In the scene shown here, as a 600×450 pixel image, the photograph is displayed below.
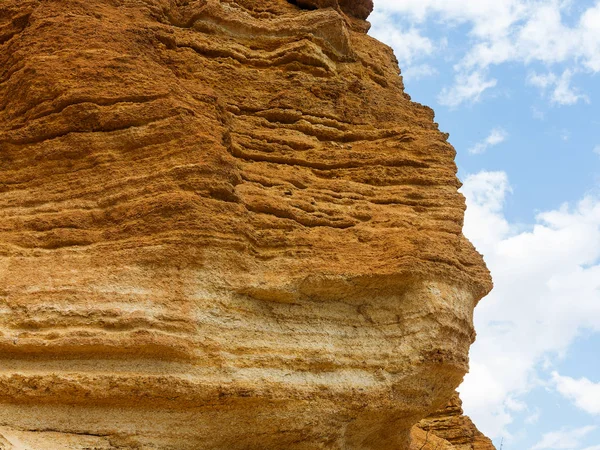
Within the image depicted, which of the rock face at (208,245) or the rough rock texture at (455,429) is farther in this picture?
the rough rock texture at (455,429)

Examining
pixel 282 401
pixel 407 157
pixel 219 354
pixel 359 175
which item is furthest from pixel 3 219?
pixel 407 157

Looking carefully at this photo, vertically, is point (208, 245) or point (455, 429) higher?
point (455, 429)

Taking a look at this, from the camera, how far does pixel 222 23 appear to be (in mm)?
10070

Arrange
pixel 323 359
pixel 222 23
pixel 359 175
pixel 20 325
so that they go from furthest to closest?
pixel 222 23, pixel 359 175, pixel 323 359, pixel 20 325

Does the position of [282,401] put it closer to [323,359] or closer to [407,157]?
[323,359]

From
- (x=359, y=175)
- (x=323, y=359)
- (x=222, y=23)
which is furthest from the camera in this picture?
(x=222, y=23)

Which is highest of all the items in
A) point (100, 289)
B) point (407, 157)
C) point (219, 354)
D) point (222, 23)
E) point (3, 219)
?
point (222, 23)

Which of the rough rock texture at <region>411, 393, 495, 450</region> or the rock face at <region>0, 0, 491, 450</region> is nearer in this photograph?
the rock face at <region>0, 0, 491, 450</region>

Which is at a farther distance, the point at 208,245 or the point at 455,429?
the point at 455,429

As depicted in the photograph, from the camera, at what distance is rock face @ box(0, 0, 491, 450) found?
6.91 meters

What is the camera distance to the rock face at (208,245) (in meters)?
6.91

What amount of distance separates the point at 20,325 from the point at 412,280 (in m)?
3.92

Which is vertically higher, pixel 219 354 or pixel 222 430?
pixel 219 354

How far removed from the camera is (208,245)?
738 cm
